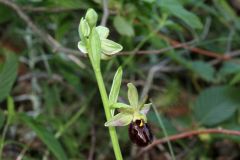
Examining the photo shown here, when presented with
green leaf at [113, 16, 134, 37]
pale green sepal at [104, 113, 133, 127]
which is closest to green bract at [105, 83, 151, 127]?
pale green sepal at [104, 113, 133, 127]

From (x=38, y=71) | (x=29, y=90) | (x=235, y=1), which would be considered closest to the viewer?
(x=38, y=71)

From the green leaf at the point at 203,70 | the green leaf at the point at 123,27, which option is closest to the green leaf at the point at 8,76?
the green leaf at the point at 123,27

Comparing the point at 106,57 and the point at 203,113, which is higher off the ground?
the point at 106,57

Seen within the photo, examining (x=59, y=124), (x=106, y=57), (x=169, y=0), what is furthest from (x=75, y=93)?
(x=106, y=57)

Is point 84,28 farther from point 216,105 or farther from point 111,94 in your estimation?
point 216,105

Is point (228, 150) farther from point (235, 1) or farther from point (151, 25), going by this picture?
point (235, 1)

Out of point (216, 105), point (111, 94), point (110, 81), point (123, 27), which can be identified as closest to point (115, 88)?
point (111, 94)

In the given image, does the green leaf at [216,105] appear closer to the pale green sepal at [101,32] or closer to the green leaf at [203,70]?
the green leaf at [203,70]
